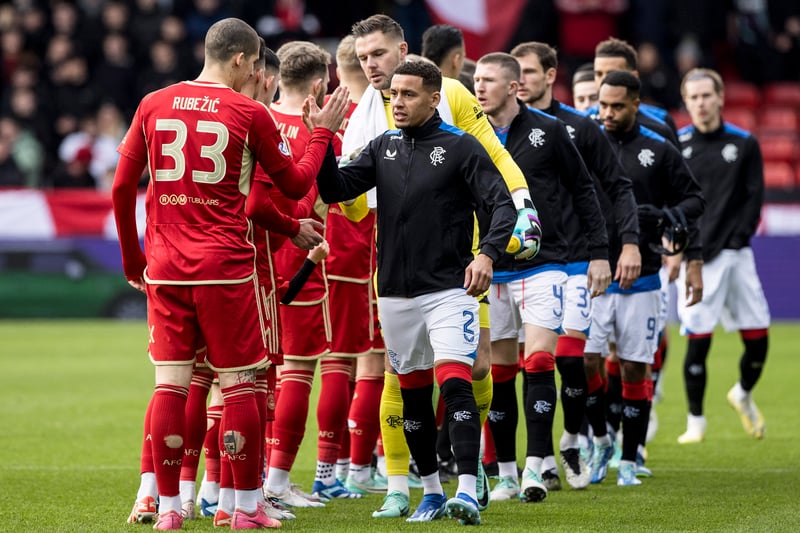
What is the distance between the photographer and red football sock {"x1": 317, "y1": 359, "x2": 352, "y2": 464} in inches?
314

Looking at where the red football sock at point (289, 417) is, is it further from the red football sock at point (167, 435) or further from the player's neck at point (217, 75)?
the player's neck at point (217, 75)

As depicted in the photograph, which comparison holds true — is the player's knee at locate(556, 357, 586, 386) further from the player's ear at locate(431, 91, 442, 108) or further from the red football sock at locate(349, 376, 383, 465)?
the player's ear at locate(431, 91, 442, 108)

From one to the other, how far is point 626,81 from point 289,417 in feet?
10.7

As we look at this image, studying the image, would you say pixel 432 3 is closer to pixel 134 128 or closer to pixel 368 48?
pixel 368 48

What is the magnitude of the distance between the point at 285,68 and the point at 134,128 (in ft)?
5.02

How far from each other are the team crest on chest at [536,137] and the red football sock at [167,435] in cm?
284

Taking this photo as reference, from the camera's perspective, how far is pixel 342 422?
803cm

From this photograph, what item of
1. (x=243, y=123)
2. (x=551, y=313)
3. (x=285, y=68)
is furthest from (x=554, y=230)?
(x=243, y=123)

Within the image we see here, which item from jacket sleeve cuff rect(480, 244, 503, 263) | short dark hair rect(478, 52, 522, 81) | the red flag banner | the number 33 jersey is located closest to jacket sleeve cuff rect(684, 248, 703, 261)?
short dark hair rect(478, 52, 522, 81)

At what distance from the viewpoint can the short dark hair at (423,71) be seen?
682 cm

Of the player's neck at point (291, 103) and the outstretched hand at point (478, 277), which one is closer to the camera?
the outstretched hand at point (478, 277)

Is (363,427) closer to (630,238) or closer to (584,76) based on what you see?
(630,238)

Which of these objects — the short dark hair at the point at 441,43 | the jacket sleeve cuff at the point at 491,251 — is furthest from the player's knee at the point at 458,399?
the short dark hair at the point at 441,43

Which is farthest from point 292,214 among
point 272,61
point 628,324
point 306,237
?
point 628,324
